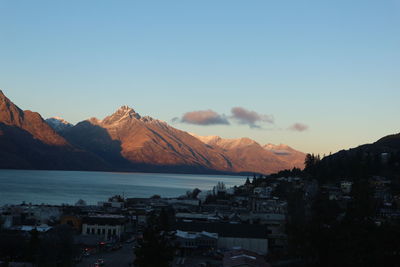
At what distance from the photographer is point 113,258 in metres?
34.4

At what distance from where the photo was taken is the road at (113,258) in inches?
1272

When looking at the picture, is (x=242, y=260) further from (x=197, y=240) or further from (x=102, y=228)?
(x=102, y=228)

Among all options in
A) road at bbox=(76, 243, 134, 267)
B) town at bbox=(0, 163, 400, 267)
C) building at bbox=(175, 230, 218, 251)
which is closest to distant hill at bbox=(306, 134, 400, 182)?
town at bbox=(0, 163, 400, 267)

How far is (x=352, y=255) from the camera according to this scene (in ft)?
87.3

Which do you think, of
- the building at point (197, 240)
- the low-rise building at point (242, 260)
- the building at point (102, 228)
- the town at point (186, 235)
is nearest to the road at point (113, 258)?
the town at point (186, 235)

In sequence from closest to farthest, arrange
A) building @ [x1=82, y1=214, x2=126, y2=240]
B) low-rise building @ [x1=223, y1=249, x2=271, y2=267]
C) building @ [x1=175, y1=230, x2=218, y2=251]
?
1. low-rise building @ [x1=223, y1=249, x2=271, y2=267]
2. building @ [x1=175, y1=230, x2=218, y2=251]
3. building @ [x1=82, y1=214, x2=126, y2=240]

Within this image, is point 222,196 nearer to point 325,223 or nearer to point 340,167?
point 340,167

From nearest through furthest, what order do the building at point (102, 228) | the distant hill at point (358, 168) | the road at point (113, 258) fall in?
the road at point (113, 258)
the building at point (102, 228)
the distant hill at point (358, 168)

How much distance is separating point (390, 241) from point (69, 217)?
87.6 ft

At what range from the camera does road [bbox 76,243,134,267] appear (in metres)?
32.3

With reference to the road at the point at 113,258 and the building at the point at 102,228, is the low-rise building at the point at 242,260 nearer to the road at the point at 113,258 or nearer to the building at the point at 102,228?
the road at the point at 113,258

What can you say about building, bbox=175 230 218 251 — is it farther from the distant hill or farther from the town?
the distant hill

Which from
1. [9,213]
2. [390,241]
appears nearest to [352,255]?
[390,241]

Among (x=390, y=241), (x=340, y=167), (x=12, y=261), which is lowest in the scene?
(x=12, y=261)
